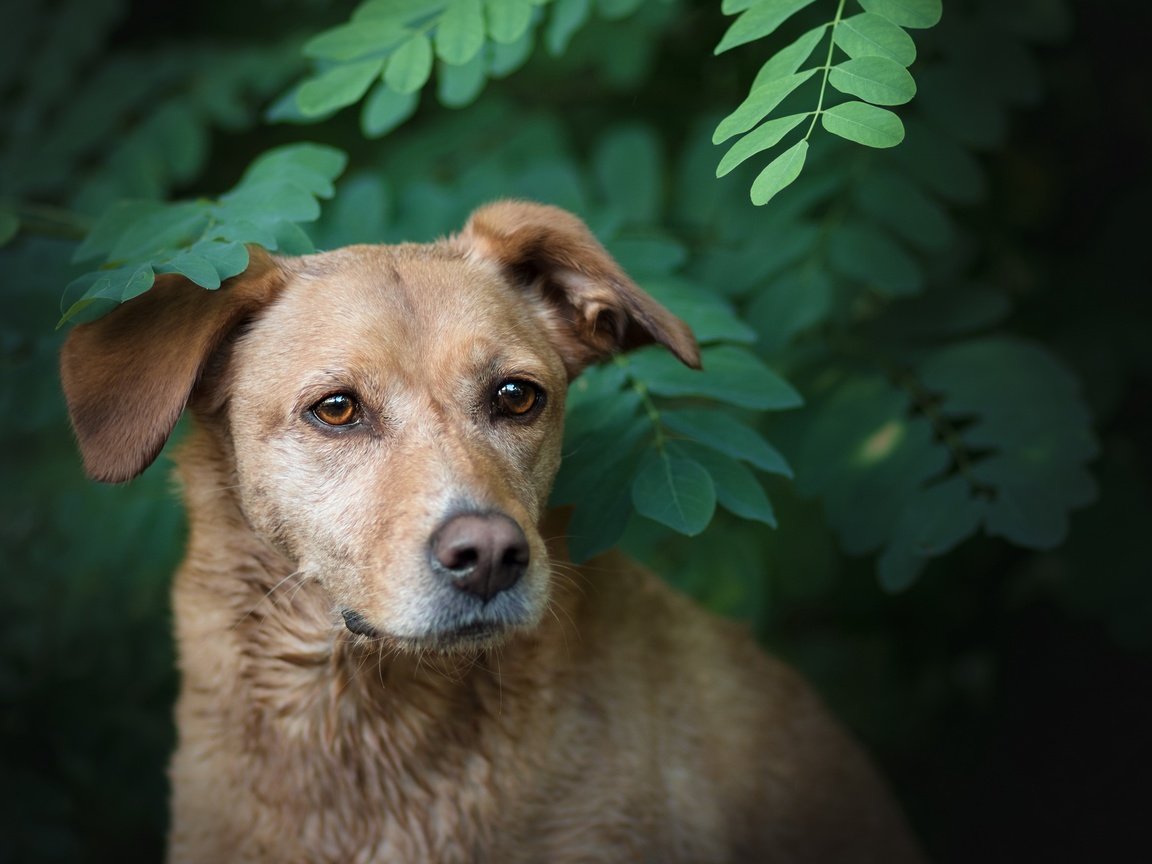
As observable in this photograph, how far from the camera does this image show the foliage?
2.97 meters

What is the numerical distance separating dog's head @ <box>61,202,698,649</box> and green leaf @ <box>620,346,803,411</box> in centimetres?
30

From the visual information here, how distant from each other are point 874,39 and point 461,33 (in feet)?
3.82

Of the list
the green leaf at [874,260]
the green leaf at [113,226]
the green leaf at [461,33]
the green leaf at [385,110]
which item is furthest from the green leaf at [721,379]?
the green leaf at [113,226]

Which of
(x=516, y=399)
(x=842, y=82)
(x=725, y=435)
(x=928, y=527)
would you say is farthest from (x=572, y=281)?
(x=928, y=527)

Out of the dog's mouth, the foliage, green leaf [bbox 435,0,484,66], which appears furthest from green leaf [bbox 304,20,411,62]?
the dog's mouth

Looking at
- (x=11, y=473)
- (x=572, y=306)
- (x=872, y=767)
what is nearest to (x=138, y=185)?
(x=11, y=473)

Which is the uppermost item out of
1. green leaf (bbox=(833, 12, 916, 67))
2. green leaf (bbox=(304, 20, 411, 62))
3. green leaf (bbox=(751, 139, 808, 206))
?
green leaf (bbox=(833, 12, 916, 67))

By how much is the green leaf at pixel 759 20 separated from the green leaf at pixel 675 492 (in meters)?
1.01

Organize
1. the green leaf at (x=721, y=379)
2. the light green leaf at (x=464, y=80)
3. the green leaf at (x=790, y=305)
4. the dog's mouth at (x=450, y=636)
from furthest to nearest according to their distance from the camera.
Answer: the green leaf at (x=790, y=305), the light green leaf at (x=464, y=80), the green leaf at (x=721, y=379), the dog's mouth at (x=450, y=636)

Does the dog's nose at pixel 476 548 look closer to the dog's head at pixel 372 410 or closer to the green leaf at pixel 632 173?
the dog's head at pixel 372 410

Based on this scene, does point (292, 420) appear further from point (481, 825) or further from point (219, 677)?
point (481, 825)

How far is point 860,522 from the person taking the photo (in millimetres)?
3373

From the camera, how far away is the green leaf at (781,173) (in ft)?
7.64

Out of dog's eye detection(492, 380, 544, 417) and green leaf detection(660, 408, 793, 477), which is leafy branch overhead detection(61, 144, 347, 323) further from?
green leaf detection(660, 408, 793, 477)
